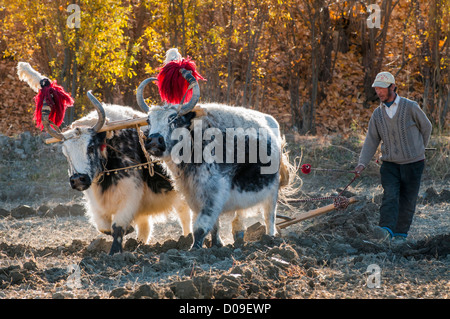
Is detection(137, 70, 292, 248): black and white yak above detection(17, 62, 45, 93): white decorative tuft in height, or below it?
below

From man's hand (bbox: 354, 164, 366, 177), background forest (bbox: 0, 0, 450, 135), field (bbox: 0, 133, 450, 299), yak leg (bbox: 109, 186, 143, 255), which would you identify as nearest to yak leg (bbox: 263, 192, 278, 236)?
field (bbox: 0, 133, 450, 299)

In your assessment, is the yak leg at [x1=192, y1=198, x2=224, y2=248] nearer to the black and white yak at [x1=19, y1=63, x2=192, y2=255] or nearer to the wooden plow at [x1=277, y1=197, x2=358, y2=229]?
the black and white yak at [x1=19, y1=63, x2=192, y2=255]

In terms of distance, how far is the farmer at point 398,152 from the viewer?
746cm

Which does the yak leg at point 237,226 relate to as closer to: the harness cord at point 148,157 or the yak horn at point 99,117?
the harness cord at point 148,157

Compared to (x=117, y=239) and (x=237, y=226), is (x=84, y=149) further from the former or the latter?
(x=237, y=226)

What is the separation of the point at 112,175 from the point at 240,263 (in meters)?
2.33

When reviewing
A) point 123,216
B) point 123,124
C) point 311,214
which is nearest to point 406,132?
point 311,214

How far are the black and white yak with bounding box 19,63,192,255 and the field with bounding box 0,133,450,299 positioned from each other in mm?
401

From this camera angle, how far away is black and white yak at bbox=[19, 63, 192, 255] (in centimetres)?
717

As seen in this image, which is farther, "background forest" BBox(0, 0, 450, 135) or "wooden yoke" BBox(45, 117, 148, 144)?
"background forest" BBox(0, 0, 450, 135)

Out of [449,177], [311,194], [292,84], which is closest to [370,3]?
[292,84]

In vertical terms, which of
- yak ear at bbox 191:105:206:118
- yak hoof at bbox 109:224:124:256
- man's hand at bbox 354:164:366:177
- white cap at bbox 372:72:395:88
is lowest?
yak hoof at bbox 109:224:124:256

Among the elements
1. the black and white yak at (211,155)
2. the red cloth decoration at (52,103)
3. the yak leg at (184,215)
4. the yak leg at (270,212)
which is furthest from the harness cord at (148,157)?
the yak leg at (270,212)

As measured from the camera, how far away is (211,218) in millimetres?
6941
